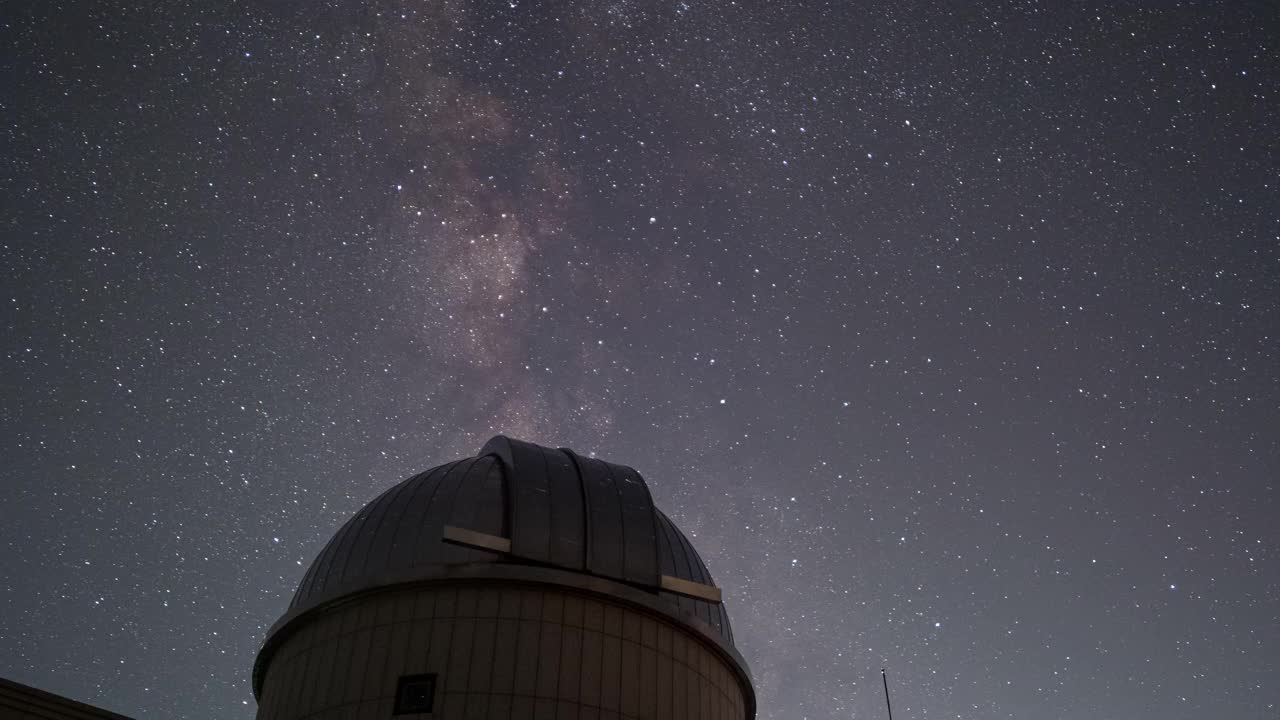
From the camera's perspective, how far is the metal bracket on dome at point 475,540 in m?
13.7

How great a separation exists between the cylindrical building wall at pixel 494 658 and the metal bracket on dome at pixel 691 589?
0.48 meters

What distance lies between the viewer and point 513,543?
46.5 feet

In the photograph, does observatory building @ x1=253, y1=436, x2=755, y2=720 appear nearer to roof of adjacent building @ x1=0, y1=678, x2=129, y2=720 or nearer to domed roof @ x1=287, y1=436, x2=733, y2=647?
domed roof @ x1=287, y1=436, x2=733, y2=647

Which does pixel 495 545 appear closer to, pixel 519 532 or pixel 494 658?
pixel 519 532

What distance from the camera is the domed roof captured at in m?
14.3

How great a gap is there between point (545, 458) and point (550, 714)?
14.0 feet

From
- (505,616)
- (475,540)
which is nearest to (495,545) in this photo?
(475,540)

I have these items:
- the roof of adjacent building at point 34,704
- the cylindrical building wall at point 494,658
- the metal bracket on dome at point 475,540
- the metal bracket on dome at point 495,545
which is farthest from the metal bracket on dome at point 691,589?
the roof of adjacent building at point 34,704

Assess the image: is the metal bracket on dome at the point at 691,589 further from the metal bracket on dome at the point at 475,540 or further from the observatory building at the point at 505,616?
the metal bracket on dome at the point at 475,540

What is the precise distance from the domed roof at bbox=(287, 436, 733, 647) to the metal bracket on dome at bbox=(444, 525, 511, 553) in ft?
0.05

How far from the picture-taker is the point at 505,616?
13.6 meters

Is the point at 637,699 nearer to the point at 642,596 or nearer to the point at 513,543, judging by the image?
the point at 642,596

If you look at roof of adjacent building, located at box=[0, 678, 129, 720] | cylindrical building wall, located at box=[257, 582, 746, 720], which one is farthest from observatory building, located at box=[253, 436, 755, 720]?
roof of adjacent building, located at box=[0, 678, 129, 720]

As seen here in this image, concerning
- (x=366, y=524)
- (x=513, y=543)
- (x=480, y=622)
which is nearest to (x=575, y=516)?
(x=513, y=543)
